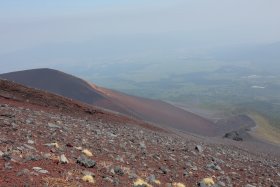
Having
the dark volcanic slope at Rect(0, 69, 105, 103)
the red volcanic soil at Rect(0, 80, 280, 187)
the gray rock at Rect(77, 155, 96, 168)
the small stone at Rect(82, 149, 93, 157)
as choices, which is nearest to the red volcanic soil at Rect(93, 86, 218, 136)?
the dark volcanic slope at Rect(0, 69, 105, 103)

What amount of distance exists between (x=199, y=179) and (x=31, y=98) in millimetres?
18495

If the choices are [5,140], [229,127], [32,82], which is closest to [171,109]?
[229,127]

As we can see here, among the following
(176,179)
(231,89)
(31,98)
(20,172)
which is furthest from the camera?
(231,89)

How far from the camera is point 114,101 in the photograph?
61.8m

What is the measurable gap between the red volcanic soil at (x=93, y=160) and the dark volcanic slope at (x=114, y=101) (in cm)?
2968

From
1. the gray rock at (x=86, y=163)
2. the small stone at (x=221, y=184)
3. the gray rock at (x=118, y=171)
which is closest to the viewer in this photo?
the gray rock at (x=86, y=163)

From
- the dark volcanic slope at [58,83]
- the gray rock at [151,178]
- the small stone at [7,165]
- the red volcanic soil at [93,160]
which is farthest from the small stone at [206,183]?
the dark volcanic slope at [58,83]

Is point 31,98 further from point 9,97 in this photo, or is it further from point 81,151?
point 81,151

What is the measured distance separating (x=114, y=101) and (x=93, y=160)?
45.7m

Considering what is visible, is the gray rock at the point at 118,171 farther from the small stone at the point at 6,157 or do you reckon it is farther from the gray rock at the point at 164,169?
the small stone at the point at 6,157

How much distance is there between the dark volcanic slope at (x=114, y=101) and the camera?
199ft

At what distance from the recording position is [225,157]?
28.2 metres

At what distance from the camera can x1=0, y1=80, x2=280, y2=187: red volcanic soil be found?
13.7 m

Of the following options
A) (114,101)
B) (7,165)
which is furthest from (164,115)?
(7,165)
